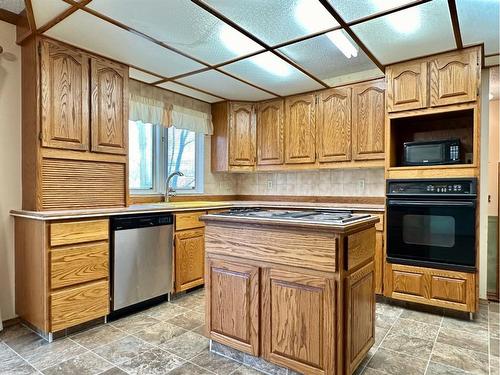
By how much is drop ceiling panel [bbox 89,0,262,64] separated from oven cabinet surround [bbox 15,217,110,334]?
1515mm

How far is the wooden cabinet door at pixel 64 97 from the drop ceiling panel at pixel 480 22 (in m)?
2.84

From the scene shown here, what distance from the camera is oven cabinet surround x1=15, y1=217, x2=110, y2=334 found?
7.60ft

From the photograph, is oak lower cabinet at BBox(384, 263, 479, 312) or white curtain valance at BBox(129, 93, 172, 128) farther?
white curtain valance at BBox(129, 93, 172, 128)

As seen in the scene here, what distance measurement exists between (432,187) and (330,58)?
1.48 metres

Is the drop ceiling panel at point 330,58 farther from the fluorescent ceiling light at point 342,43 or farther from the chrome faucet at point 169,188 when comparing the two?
the chrome faucet at point 169,188

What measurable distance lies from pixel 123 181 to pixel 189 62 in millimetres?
1269

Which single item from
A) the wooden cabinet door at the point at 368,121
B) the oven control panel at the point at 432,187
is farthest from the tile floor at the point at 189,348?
the wooden cabinet door at the point at 368,121

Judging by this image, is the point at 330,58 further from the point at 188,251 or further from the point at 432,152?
the point at 188,251

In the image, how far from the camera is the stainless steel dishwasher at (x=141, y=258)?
8.98 ft

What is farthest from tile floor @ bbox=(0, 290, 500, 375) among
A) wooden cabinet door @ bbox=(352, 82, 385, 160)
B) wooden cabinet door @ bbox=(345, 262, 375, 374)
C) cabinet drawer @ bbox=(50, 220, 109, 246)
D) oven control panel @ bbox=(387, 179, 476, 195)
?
wooden cabinet door @ bbox=(352, 82, 385, 160)

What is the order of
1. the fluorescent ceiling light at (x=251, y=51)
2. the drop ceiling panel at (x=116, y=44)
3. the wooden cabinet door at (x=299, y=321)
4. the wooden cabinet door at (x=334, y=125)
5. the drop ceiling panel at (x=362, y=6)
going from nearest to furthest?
1. the wooden cabinet door at (x=299, y=321)
2. the drop ceiling panel at (x=362, y=6)
3. the drop ceiling panel at (x=116, y=44)
4. the fluorescent ceiling light at (x=251, y=51)
5. the wooden cabinet door at (x=334, y=125)

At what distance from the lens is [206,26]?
7.70ft

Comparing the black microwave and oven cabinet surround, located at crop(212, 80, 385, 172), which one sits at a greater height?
oven cabinet surround, located at crop(212, 80, 385, 172)

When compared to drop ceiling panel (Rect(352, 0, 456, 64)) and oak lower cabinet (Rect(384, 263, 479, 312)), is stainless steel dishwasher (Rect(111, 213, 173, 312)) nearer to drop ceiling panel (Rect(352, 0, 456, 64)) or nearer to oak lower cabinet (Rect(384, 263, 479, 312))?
oak lower cabinet (Rect(384, 263, 479, 312))
